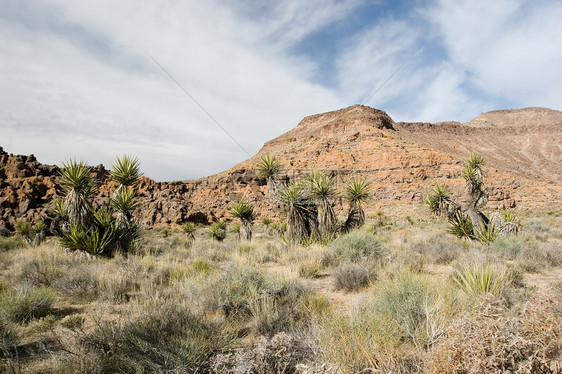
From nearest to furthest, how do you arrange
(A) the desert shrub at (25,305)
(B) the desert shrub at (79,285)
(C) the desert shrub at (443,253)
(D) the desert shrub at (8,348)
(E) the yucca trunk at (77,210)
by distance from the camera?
(D) the desert shrub at (8,348)
(A) the desert shrub at (25,305)
(B) the desert shrub at (79,285)
(C) the desert shrub at (443,253)
(E) the yucca trunk at (77,210)

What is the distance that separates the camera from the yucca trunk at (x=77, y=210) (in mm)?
9672

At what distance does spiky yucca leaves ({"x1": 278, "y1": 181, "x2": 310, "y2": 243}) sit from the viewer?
11875 millimetres

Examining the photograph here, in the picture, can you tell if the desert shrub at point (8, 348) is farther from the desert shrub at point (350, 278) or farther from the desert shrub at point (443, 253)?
the desert shrub at point (443, 253)

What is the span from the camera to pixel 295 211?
474 inches

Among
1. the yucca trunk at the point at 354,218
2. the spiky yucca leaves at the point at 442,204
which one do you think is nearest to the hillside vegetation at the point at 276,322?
the spiky yucca leaves at the point at 442,204

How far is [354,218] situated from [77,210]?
11.0 m

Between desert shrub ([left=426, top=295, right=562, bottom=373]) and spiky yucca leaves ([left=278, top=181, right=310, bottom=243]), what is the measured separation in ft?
31.0

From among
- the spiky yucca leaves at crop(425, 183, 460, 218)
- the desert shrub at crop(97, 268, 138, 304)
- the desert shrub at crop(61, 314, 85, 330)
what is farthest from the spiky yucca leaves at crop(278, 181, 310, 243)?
the desert shrub at crop(61, 314, 85, 330)

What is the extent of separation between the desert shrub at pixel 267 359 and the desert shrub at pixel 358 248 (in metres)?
5.41

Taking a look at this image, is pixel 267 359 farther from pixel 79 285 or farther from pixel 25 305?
pixel 79 285

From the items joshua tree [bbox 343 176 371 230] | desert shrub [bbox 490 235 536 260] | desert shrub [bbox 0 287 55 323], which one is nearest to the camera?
desert shrub [bbox 0 287 55 323]

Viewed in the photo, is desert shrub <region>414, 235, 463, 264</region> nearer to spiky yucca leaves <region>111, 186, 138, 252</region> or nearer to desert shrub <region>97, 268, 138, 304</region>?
desert shrub <region>97, 268, 138, 304</region>

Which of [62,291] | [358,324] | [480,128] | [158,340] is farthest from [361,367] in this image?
[480,128]

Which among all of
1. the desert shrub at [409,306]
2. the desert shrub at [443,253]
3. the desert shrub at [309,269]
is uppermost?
the desert shrub at [409,306]
